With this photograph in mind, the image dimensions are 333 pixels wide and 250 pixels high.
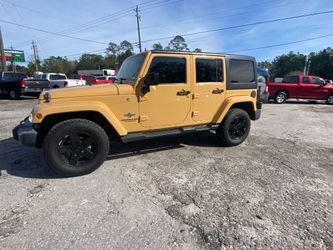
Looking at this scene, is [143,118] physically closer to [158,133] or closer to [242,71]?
[158,133]

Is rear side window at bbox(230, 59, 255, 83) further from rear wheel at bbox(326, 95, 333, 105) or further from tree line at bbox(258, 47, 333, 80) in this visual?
tree line at bbox(258, 47, 333, 80)

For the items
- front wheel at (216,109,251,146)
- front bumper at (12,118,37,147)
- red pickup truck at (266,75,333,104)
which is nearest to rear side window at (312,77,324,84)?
red pickup truck at (266,75,333,104)

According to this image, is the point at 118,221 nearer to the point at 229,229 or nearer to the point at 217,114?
the point at 229,229

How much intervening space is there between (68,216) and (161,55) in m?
2.88

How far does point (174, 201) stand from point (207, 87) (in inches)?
97.7

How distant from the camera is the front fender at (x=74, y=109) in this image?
340cm

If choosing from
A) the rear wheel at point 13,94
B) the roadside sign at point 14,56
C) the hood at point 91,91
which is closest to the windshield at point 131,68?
the hood at point 91,91

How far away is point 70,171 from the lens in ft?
11.9

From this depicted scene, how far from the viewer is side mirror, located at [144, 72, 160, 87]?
3.86 m

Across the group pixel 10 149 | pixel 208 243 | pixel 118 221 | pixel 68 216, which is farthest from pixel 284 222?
pixel 10 149

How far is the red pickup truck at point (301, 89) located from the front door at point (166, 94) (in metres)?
11.8

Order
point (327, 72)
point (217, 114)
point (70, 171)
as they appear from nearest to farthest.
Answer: point (70, 171) < point (217, 114) < point (327, 72)

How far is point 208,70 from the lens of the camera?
471cm

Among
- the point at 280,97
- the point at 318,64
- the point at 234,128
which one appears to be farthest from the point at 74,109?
the point at 318,64
